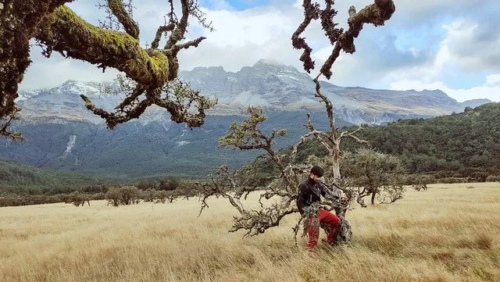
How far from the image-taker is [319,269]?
8.19 meters

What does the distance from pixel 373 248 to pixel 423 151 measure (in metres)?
101

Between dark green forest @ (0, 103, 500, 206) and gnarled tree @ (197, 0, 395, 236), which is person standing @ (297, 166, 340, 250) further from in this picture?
dark green forest @ (0, 103, 500, 206)

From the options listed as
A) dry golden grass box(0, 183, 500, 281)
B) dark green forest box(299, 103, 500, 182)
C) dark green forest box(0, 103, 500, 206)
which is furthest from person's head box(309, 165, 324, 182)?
dark green forest box(299, 103, 500, 182)

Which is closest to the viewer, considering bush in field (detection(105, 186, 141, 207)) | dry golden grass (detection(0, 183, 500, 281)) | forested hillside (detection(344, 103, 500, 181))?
dry golden grass (detection(0, 183, 500, 281))

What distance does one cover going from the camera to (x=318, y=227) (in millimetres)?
9805

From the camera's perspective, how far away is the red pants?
9.71 meters

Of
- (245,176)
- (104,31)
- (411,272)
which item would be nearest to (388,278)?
(411,272)

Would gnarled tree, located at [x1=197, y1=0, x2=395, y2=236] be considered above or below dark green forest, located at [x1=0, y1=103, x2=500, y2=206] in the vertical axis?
above

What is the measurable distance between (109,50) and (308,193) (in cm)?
572

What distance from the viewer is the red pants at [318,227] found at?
9711 millimetres

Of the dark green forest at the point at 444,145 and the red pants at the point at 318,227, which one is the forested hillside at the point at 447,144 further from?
the red pants at the point at 318,227

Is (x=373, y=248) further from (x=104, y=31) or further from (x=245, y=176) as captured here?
(x=104, y=31)

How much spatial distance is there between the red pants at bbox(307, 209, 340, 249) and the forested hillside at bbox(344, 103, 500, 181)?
7034 cm

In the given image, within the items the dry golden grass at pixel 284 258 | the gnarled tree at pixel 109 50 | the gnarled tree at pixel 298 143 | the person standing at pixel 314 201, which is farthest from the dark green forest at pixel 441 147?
the gnarled tree at pixel 109 50
